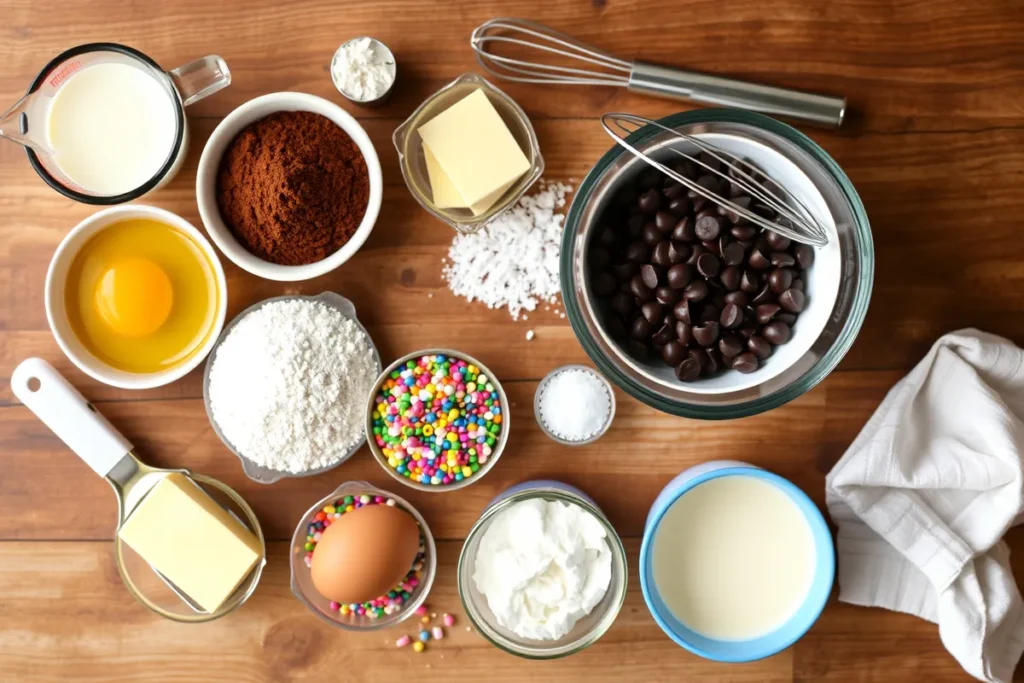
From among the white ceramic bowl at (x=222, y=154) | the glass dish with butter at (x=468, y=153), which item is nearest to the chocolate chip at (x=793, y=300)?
the glass dish with butter at (x=468, y=153)

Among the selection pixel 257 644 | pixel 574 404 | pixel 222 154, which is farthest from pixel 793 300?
pixel 257 644

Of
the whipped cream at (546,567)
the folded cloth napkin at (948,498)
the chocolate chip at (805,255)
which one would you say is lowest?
the folded cloth napkin at (948,498)

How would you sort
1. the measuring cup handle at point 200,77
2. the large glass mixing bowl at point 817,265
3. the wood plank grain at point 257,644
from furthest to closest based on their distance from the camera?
the wood plank grain at point 257,644 → the measuring cup handle at point 200,77 → the large glass mixing bowl at point 817,265

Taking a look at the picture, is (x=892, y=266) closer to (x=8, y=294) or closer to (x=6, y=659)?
(x=8, y=294)

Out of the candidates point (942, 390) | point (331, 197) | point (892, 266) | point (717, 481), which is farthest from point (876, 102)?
point (331, 197)

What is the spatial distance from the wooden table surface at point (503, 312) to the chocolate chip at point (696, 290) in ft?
0.65

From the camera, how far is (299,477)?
1013 millimetres

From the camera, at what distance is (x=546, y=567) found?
91 cm

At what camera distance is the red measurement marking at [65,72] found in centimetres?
93

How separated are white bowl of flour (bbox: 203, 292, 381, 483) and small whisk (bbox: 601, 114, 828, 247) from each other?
0.43 m

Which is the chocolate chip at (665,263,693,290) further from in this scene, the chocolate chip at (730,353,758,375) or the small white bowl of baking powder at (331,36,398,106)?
the small white bowl of baking powder at (331,36,398,106)

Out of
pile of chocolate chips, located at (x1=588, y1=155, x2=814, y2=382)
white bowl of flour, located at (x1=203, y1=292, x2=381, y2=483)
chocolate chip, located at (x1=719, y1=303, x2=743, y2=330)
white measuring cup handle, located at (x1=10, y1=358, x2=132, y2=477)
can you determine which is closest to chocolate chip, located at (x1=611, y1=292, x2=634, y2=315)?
pile of chocolate chips, located at (x1=588, y1=155, x2=814, y2=382)

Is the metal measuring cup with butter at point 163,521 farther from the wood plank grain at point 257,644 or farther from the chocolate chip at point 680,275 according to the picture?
the chocolate chip at point 680,275

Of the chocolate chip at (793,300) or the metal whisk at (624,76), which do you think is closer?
the chocolate chip at (793,300)
